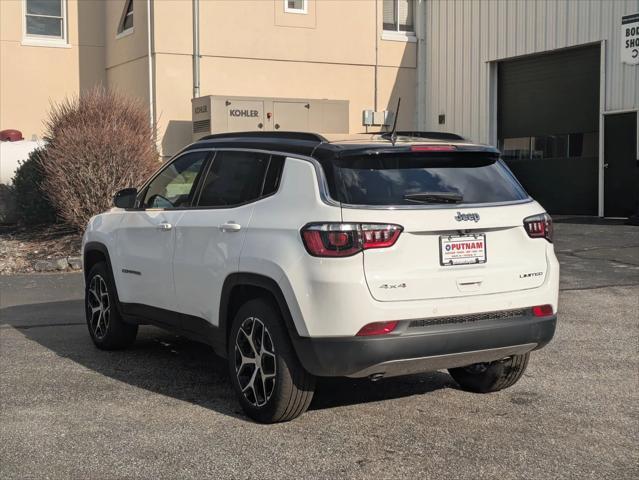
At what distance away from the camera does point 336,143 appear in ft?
16.8

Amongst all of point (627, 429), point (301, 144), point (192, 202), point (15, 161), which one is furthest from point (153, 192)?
point (15, 161)

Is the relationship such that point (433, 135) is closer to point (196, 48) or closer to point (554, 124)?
point (554, 124)

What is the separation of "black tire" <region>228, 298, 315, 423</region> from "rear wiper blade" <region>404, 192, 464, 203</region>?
104cm

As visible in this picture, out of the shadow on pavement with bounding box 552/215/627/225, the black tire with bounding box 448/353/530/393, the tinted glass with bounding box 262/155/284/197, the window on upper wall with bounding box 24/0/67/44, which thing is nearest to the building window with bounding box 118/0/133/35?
the window on upper wall with bounding box 24/0/67/44

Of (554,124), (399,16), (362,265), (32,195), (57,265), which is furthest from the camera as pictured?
(399,16)

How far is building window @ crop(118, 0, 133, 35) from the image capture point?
878 inches

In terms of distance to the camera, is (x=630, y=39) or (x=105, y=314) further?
(x=630, y=39)

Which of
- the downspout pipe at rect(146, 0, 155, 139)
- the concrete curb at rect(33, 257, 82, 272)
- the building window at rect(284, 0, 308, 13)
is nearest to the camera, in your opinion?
the concrete curb at rect(33, 257, 82, 272)

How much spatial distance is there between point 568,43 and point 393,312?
16277mm

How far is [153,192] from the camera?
6.75 metres

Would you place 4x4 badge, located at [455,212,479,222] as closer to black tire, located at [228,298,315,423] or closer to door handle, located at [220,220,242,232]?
black tire, located at [228,298,315,423]

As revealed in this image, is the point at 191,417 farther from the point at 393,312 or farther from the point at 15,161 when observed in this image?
the point at 15,161

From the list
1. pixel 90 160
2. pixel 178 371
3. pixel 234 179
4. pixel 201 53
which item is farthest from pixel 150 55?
pixel 234 179

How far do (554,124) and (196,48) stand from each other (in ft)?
29.0
